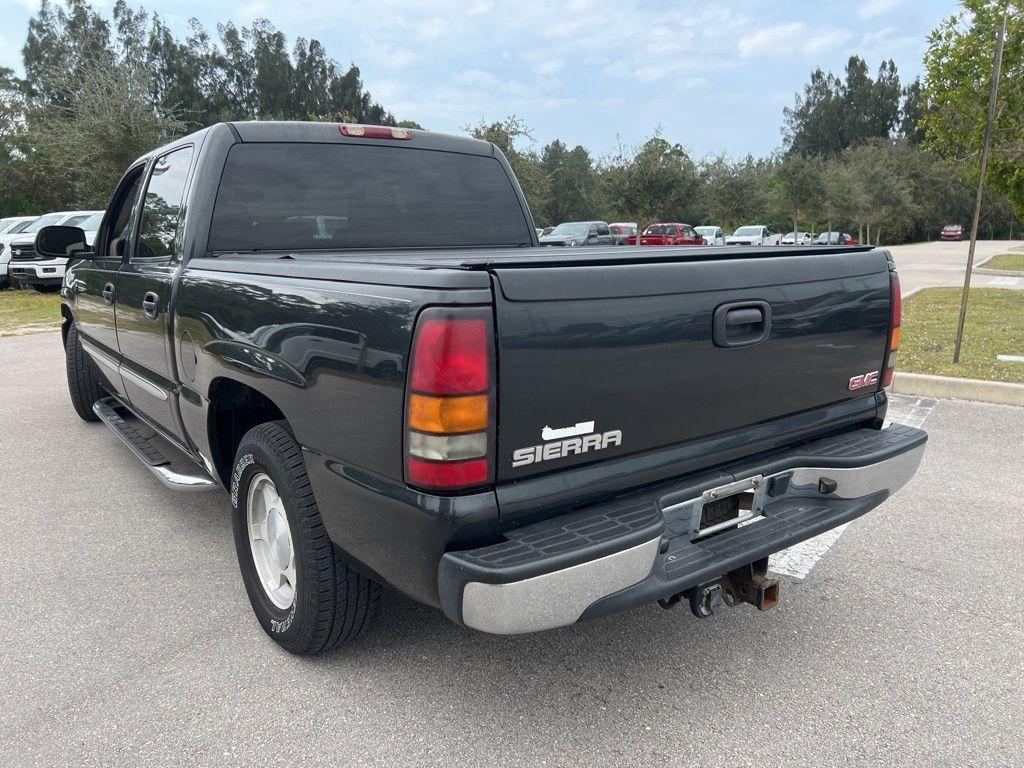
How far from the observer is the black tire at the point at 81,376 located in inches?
231

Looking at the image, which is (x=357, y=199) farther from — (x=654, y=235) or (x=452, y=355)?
(x=654, y=235)

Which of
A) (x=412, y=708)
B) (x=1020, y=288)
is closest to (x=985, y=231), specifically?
(x=1020, y=288)

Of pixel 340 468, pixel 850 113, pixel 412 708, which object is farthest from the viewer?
pixel 850 113

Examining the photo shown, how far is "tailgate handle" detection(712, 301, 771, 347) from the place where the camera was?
93.6 inches

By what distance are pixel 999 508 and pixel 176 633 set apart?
167 inches

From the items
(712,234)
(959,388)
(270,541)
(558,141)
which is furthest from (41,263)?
(558,141)

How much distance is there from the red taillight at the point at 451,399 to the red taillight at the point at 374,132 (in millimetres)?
2227

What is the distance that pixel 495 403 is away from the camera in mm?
1975

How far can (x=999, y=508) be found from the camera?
4207mm

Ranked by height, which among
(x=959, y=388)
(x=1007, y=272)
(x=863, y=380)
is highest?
(x=863, y=380)

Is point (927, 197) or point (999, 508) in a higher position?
point (927, 197)

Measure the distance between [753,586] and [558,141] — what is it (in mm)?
87281

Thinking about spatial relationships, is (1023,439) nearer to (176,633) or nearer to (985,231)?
(176,633)

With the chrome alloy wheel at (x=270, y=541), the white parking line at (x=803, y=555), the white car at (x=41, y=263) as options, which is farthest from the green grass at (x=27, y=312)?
the white parking line at (x=803, y=555)
